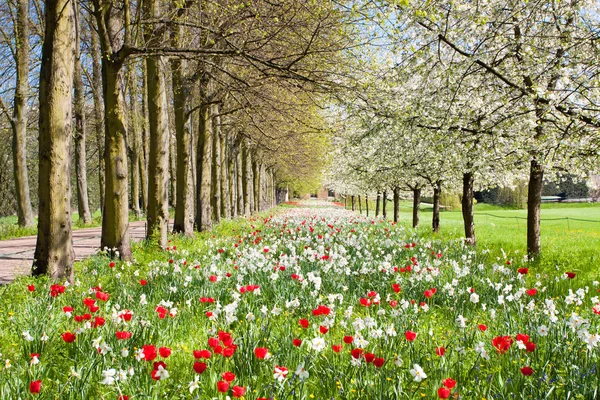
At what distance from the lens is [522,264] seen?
797 cm

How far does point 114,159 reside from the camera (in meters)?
7.87

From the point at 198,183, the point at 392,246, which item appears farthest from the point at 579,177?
the point at 198,183

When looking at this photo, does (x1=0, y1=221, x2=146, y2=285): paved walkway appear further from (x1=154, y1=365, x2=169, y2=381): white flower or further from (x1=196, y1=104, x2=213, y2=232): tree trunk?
(x1=154, y1=365, x2=169, y2=381): white flower

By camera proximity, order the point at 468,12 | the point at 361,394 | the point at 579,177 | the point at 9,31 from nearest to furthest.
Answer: the point at 361,394 < the point at 468,12 < the point at 579,177 < the point at 9,31

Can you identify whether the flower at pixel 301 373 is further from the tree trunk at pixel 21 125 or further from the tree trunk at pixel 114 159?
the tree trunk at pixel 21 125

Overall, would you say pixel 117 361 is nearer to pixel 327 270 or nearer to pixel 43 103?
pixel 327 270

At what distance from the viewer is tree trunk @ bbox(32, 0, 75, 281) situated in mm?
5969

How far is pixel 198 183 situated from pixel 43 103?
763cm

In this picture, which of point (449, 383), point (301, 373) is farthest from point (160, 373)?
point (449, 383)

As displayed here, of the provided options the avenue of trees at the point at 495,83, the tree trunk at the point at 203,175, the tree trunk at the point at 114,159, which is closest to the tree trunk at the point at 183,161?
the tree trunk at the point at 203,175

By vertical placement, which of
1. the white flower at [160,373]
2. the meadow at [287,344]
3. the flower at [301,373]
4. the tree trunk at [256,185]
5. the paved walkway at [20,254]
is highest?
the tree trunk at [256,185]

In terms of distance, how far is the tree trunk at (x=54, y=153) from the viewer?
5.97 metres

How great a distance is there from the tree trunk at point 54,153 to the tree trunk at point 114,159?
60.6 inches

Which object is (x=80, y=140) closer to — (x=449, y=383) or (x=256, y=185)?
(x=256, y=185)
